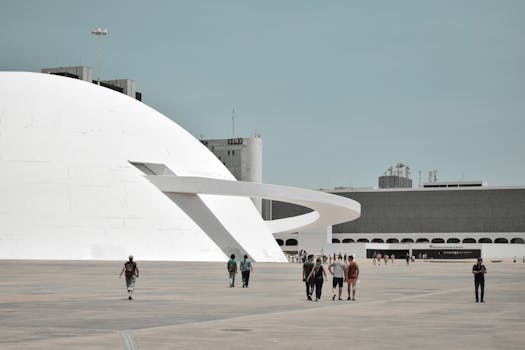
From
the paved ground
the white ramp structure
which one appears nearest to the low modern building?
the white ramp structure

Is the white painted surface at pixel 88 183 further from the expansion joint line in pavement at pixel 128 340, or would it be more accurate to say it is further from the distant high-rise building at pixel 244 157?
the distant high-rise building at pixel 244 157

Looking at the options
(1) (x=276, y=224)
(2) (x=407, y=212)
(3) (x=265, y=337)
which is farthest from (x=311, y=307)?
(2) (x=407, y=212)

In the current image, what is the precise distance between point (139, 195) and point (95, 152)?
430 cm

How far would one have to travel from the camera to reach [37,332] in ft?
55.7

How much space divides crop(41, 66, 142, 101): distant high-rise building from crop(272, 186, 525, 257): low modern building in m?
36.4

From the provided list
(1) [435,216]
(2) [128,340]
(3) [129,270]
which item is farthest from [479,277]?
(1) [435,216]

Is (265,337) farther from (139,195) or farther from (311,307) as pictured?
(139,195)

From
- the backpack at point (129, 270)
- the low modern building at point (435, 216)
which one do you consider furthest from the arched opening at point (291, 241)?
the backpack at point (129, 270)

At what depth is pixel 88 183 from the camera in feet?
202

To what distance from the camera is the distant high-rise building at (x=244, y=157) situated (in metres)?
159

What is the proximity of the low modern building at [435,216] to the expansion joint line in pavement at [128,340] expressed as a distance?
142 meters

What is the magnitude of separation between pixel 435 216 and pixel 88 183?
11486 cm

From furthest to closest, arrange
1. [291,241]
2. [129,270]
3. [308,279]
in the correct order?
1. [291,241]
2. [308,279]
3. [129,270]

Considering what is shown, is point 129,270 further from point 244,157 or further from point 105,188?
point 244,157
